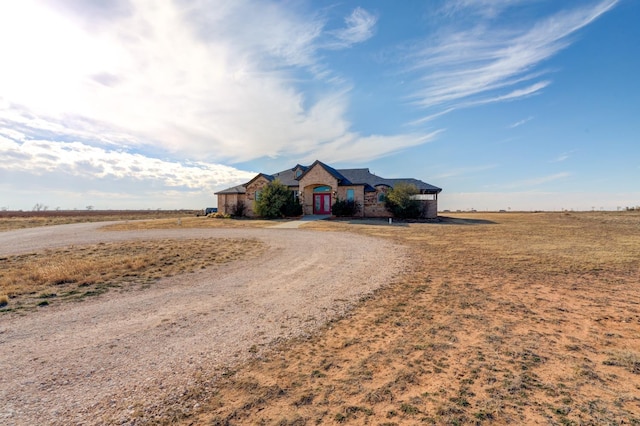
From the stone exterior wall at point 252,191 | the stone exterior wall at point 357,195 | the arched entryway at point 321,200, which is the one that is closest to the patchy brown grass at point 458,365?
the stone exterior wall at point 357,195

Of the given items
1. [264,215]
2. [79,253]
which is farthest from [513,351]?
[264,215]

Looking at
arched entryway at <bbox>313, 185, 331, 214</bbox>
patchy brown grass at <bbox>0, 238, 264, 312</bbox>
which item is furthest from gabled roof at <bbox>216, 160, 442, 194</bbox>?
patchy brown grass at <bbox>0, 238, 264, 312</bbox>

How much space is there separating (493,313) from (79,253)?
1546cm

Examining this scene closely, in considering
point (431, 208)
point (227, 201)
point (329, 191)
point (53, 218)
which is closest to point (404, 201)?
point (431, 208)

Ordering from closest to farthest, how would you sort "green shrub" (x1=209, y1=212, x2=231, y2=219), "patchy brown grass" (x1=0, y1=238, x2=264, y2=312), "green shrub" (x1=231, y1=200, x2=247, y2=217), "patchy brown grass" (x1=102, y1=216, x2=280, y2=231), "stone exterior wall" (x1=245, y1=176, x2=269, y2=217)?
"patchy brown grass" (x1=0, y1=238, x2=264, y2=312) → "patchy brown grass" (x1=102, y1=216, x2=280, y2=231) → "green shrub" (x1=209, y1=212, x2=231, y2=219) → "stone exterior wall" (x1=245, y1=176, x2=269, y2=217) → "green shrub" (x1=231, y1=200, x2=247, y2=217)

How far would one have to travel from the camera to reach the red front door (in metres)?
36.2

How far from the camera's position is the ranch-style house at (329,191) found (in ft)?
114

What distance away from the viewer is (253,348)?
4.59 metres

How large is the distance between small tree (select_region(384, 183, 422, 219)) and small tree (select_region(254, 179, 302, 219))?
449 inches

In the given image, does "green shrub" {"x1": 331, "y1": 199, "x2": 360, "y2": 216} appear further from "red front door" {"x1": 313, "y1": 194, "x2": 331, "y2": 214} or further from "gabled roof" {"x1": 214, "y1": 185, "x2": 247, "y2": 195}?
"gabled roof" {"x1": 214, "y1": 185, "x2": 247, "y2": 195}

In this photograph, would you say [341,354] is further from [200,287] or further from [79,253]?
[79,253]

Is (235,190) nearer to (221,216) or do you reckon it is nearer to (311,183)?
(221,216)

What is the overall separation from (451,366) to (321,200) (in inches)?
1280

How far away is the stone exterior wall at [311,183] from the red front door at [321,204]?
52 cm
